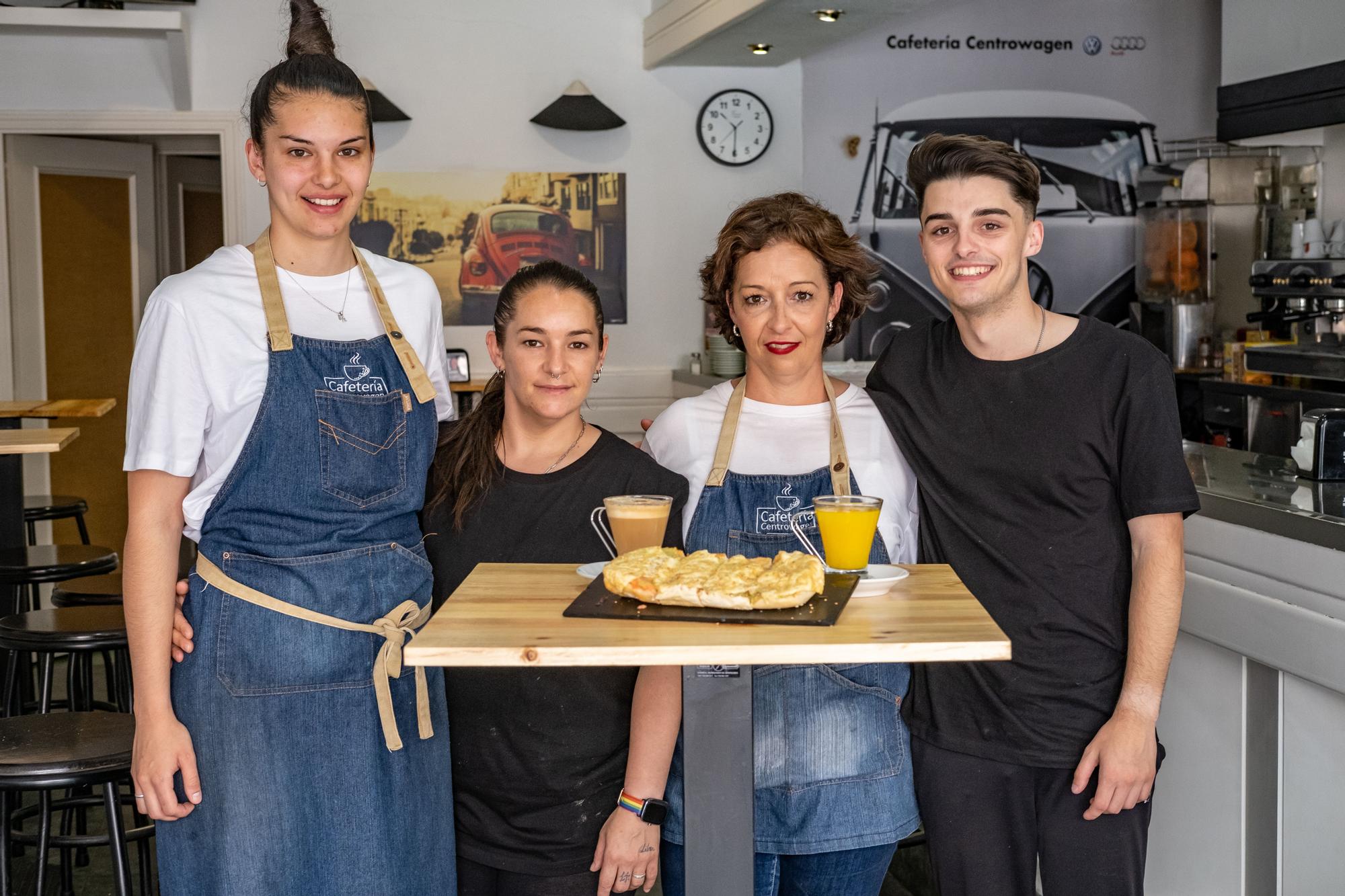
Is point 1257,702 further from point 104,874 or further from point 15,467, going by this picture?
point 15,467

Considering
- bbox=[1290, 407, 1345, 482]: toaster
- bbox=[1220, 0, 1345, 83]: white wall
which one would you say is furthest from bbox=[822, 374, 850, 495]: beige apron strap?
bbox=[1220, 0, 1345, 83]: white wall

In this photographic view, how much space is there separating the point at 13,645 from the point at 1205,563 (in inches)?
103

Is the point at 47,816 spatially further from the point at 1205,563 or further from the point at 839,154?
the point at 839,154

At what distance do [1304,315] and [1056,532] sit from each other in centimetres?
442

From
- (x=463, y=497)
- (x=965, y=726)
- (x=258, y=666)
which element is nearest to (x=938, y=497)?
(x=965, y=726)

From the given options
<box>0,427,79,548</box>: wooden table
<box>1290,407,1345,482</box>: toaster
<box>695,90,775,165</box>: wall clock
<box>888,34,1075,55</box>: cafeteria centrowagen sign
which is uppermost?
<box>888,34,1075,55</box>: cafeteria centrowagen sign

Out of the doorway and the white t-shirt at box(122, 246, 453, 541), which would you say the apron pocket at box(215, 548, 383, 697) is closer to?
the white t-shirt at box(122, 246, 453, 541)

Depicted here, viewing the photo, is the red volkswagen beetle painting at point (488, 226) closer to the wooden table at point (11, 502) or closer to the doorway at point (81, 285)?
the doorway at point (81, 285)

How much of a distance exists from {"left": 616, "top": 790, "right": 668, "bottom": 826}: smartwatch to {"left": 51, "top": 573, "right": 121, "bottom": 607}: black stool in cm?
193

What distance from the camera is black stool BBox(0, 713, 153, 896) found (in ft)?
7.50

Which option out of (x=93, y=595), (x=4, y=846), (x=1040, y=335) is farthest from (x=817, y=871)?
(x=93, y=595)

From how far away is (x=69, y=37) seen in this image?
6250 mm

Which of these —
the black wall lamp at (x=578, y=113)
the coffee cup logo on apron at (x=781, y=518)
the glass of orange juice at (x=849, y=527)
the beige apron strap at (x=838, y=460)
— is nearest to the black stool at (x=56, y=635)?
the coffee cup logo on apron at (x=781, y=518)

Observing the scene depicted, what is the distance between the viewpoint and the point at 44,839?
2.75m
